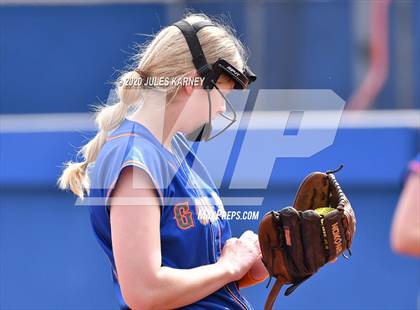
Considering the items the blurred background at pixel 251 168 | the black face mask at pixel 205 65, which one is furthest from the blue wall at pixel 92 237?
the black face mask at pixel 205 65

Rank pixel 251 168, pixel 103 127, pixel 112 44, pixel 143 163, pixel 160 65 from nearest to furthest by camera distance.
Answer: pixel 143 163
pixel 160 65
pixel 103 127
pixel 251 168
pixel 112 44

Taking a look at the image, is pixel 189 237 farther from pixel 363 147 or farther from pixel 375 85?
pixel 375 85

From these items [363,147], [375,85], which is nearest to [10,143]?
[363,147]

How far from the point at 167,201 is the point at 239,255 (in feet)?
1.07

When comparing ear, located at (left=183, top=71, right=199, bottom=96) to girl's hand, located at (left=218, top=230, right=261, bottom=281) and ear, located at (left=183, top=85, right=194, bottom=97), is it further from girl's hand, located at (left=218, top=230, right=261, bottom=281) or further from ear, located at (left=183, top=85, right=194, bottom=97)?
girl's hand, located at (left=218, top=230, right=261, bottom=281)

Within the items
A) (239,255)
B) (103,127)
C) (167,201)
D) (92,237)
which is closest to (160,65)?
(103,127)

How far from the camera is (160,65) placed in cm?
286

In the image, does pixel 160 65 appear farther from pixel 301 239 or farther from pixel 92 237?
pixel 92 237

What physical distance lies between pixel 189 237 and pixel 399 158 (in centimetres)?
237

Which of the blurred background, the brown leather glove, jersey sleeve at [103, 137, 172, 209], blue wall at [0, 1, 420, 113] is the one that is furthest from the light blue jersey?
blue wall at [0, 1, 420, 113]

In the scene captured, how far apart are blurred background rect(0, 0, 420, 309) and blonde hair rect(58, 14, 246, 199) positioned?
4.75 ft

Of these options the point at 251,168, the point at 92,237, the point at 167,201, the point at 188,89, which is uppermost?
the point at 188,89

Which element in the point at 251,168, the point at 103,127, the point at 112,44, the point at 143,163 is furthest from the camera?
the point at 112,44

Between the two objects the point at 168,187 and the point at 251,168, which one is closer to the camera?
the point at 168,187
